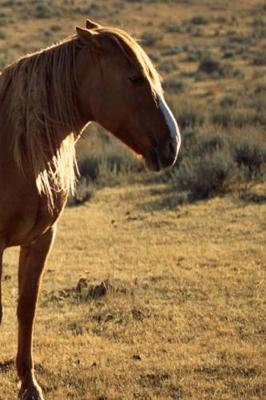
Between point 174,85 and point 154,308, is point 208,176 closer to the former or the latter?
point 154,308

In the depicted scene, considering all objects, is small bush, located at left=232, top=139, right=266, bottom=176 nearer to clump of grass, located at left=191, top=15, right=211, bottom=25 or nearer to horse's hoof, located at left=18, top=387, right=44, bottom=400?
horse's hoof, located at left=18, top=387, right=44, bottom=400

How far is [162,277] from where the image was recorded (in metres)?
7.60

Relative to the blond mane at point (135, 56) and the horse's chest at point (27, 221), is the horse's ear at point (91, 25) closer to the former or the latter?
the blond mane at point (135, 56)

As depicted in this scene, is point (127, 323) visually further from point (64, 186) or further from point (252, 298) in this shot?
point (64, 186)

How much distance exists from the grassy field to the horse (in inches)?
54.4

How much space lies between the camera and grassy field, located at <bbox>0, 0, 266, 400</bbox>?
17.7ft

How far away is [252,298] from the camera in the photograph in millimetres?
6848

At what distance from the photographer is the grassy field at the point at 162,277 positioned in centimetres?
Answer: 539

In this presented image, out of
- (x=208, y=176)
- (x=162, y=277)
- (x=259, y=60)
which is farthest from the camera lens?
(x=259, y=60)

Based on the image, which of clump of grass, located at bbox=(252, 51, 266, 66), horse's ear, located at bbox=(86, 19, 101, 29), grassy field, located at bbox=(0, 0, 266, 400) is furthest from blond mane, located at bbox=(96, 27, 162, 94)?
clump of grass, located at bbox=(252, 51, 266, 66)

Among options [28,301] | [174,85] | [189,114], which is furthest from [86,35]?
[174,85]

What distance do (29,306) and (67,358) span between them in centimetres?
85

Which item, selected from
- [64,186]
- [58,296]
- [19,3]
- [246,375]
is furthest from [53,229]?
[19,3]

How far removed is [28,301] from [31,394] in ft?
1.85
